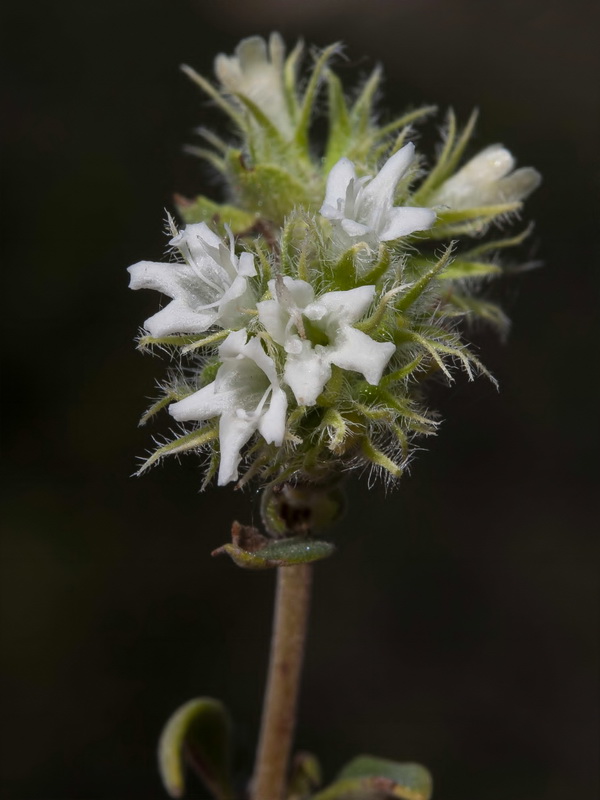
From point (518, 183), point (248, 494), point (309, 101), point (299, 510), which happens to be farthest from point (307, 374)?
point (248, 494)

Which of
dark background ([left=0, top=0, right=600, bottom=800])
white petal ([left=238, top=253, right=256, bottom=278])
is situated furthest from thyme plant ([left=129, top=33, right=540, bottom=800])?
dark background ([left=0, top=0, right=600, bottom=800])

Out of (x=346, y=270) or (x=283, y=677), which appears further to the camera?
(x=283, y=677)

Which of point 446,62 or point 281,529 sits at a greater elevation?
point 446,62

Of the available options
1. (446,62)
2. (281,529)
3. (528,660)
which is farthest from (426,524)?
(281,529)

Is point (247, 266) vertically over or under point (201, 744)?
over

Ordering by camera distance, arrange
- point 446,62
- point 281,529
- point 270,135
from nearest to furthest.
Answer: point 281,529 < point 270,135 < point 446,62

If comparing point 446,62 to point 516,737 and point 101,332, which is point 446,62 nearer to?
point 101,332

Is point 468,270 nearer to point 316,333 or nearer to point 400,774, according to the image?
point 316,333
